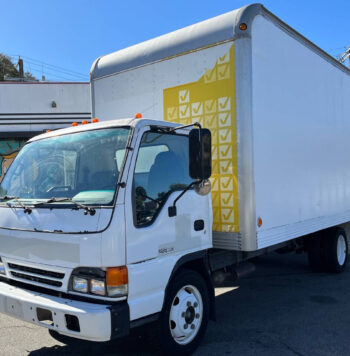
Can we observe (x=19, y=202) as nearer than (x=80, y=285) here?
No

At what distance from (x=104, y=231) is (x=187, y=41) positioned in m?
2.71

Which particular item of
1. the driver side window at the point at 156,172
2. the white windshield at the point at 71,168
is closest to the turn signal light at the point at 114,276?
the driver side window at the point at 156,172

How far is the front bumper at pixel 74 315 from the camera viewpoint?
9.34ft

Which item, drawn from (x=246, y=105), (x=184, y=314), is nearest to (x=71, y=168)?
(x=184, y=314)

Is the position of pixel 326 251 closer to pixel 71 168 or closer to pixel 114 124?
pixel 114 124

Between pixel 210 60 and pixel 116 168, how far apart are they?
1879mm

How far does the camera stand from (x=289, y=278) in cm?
684

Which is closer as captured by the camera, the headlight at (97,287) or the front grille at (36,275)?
the headlight at (97,287)

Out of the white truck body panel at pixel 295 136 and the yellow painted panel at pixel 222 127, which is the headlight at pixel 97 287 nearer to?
the yellow painted panel at pixel 222 127

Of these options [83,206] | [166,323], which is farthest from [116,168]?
[166,323]

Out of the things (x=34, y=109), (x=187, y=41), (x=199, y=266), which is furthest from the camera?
(x=34, y=109)

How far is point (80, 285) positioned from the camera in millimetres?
3074

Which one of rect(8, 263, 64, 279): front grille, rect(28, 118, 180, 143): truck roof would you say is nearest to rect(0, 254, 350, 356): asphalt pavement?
rect(8, 263, 64, 279): front grille

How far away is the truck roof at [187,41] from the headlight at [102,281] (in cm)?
276
